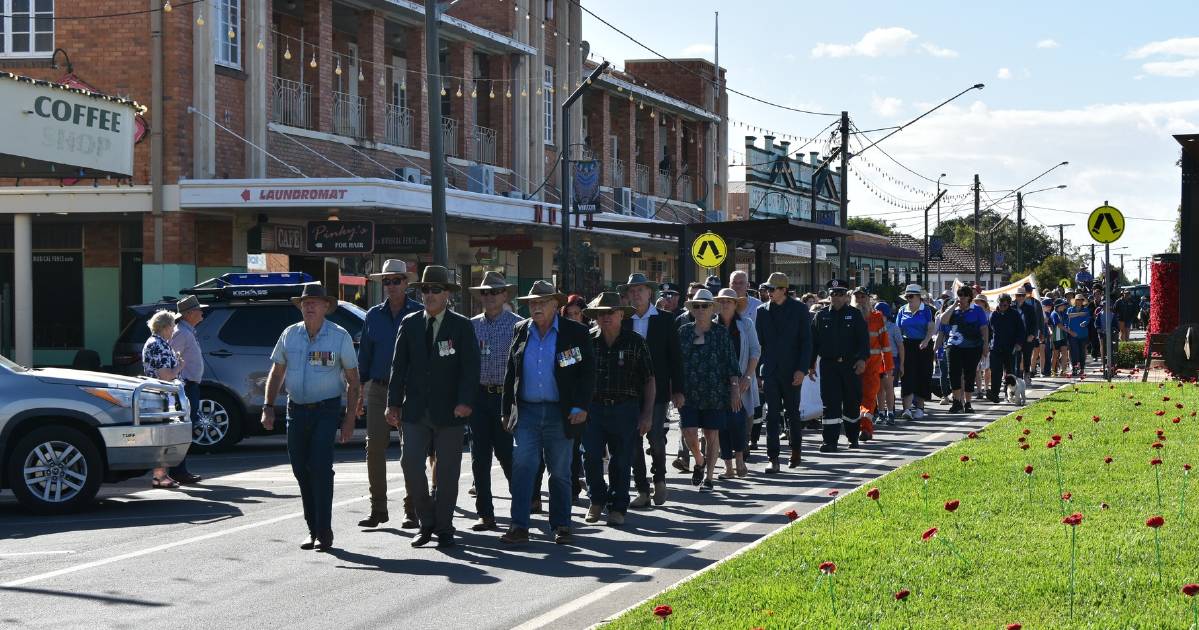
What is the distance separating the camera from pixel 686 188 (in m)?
57.8

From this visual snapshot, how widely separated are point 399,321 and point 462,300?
28.4 metres

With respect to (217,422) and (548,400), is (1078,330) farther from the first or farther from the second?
(548,400)

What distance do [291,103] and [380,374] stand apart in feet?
72.0

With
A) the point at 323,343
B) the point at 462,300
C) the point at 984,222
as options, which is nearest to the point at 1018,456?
the point at 323,343

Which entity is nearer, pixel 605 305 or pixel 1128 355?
pixel 605 305

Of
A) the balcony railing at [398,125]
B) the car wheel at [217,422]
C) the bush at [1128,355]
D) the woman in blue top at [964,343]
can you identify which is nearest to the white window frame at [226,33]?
the balcony railing at [398,125]

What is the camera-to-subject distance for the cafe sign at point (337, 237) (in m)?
29.5

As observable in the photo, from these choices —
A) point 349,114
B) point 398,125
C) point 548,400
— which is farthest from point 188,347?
point 398,125

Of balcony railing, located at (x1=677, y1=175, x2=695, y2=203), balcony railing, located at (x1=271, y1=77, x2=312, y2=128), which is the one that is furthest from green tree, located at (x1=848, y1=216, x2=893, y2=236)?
balcony railing, located at (x1=271, y1=77, x2=312, y2=128)

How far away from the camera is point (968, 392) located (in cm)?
2314

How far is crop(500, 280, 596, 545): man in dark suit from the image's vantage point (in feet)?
35.1

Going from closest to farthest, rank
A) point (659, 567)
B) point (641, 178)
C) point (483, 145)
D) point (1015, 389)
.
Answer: point (659, 567)
point (1015, 389)
point (483, 145)
point (641, 178)

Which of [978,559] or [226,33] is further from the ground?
[226,33]

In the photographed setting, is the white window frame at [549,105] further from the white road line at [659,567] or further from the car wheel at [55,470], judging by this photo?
the car wheel at [55,470]
